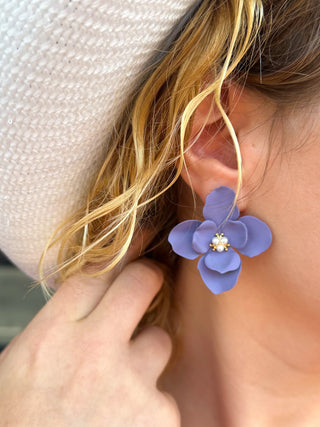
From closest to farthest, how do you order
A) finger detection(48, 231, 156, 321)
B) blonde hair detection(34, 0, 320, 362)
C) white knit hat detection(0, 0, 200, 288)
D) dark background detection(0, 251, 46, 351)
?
1. white knit hat detection(0, 0, 200, 288)
2. blonde hair detection(34, 0, 320, 362)
3. finger detection(48, 231, 156, 321)
4. dark background detection(0, 251, 46, 351)

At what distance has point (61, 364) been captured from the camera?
3.36 feet

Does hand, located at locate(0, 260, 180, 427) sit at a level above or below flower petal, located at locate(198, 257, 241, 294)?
below

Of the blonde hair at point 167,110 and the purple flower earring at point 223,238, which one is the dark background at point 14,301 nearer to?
the blonde hair at point 167,110

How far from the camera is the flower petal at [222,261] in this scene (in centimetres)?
90

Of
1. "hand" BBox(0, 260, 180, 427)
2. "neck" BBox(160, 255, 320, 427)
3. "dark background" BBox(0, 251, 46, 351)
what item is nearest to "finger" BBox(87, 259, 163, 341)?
"hand" BBox(0, 260, 180, 427)

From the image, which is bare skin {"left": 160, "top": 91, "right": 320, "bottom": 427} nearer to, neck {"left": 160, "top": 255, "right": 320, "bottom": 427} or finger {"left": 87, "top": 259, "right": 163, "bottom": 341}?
neck {"left": 160, "top": 255, "right": 320, "bottom": 427}

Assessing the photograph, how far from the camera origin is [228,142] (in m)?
0.95

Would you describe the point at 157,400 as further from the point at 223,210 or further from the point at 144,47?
the point at 144,47

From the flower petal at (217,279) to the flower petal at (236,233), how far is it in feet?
0.16

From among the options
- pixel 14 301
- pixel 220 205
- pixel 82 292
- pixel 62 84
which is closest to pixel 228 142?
pixel 220 205

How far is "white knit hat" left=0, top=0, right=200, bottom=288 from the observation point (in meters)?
0.70

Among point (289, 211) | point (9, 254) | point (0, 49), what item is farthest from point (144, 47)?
point (9, 254)

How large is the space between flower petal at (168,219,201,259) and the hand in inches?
8.9

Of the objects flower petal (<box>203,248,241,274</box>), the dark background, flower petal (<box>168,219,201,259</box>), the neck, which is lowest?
the dark background
